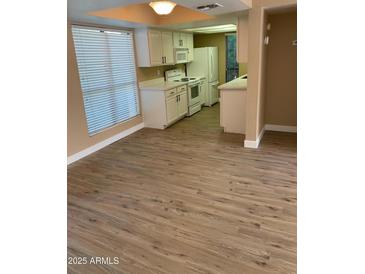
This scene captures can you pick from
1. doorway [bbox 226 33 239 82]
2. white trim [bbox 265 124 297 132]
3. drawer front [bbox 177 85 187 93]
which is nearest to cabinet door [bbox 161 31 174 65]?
drawer front [bbox 177 85 187 93]

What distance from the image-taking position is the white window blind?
4.22 meters

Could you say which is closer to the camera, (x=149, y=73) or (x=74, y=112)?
(x=74, y=112)

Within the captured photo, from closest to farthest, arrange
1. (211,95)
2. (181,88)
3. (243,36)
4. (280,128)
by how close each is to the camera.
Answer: (243,36) < (280,128) < (181,88) < (211,95)

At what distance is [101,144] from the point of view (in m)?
4.66

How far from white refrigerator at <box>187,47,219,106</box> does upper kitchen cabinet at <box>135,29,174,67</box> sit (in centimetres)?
170

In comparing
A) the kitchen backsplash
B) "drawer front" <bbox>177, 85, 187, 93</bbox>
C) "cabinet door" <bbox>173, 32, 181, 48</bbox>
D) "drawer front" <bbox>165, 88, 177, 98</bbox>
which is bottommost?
"drawer front" <bbox>165, 88, 177, 98</bbox>

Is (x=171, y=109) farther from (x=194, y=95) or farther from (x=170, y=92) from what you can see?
(x=194, y=95)

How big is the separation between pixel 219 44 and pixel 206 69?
1.22 m

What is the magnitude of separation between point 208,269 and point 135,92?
4351mm

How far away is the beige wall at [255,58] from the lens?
3506 millimetres

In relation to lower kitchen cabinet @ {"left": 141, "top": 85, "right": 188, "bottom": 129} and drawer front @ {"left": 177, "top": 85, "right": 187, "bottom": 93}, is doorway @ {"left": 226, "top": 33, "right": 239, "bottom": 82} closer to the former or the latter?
drawer front @ {"left": 177, "top": 85, "right": 187, "bottom": 93}

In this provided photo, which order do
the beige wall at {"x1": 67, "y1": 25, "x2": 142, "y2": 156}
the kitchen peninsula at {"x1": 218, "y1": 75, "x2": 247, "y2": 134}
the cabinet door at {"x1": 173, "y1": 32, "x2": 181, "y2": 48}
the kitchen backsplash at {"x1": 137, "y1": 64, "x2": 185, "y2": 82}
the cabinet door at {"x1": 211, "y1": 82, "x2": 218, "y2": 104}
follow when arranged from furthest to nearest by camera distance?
1. the cabinet door at {"x1": 211, "y1": 82, "x2": 218, "y2": 104}
2. the cabinet door at {"x1": 173, "y1": 32, "x2": 181, "y2": 48}
3. the kitchen backsplash at {"x1": 137, "y1": 64, "x2": 185, "y2": 82}
4. the kitchen peninsula at {"x1": 218, "y1": 75, "x2": 247, "y2": 134}
5. the beige wall at {"x1": 67, "y1": 25, "x2": 142, "y2": 156}

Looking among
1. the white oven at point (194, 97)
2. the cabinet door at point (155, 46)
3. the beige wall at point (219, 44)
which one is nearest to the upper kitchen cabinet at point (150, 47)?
the cabinet door at point (155, 46)

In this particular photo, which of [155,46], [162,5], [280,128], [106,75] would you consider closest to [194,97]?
[155,46]
